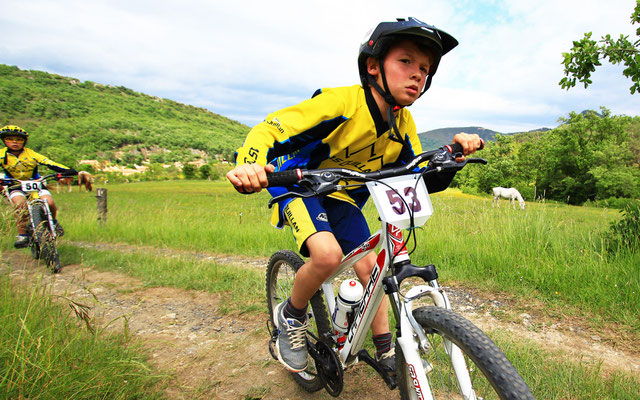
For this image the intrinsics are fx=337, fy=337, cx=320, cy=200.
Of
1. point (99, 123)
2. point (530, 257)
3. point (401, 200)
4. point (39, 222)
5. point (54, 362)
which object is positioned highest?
point (99, 123)

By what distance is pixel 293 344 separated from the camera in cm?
223

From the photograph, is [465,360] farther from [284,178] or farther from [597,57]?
[597,57]

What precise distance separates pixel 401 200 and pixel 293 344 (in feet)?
4.38

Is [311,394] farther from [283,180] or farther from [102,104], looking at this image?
[102,104]

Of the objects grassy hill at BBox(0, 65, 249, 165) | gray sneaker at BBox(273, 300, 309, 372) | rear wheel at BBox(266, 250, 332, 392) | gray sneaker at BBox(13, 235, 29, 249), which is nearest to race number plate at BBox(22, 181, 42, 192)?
gray sneaker at BBox(13, 235, 29, 249)

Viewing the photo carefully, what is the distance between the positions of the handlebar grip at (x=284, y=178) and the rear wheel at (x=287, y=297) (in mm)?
1024

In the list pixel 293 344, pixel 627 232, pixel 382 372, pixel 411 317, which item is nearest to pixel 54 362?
pixel 293 344

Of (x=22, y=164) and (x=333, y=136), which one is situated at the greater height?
(x=333, y=136)

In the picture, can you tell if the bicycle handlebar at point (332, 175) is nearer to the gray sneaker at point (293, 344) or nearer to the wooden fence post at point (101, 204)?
the gray sneaker at point (293, 344)

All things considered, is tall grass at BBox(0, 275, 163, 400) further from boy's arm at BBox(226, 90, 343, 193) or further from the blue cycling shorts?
boy's arm at BBox(226, 90, 343, 193)

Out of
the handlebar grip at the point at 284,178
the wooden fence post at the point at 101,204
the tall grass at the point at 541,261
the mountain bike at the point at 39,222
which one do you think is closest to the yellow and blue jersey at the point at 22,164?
the mountain bike at the point at 39,222

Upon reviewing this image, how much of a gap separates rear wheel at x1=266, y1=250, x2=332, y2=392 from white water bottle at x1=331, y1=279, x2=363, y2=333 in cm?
16

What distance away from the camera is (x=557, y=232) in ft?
14.3

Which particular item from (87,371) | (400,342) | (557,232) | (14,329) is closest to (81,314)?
(87,371)
